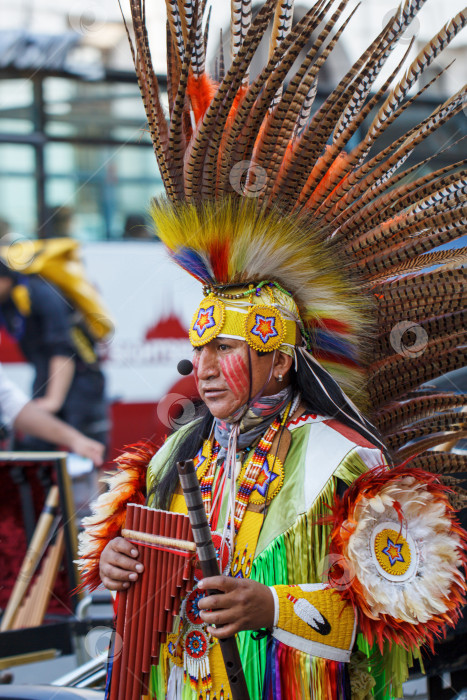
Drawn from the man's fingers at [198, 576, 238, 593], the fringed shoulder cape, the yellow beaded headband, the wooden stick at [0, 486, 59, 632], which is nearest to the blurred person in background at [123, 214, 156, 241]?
the wooden stick at [0, 486, 59, 632]

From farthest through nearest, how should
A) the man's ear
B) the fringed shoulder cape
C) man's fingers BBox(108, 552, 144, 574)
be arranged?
the man's ear, man's fingers BBox(108, 552, 144, 574), the fringed shoulder cape

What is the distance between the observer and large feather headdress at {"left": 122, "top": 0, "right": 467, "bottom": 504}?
1.91m

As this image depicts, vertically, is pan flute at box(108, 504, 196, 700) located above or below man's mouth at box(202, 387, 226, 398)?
below

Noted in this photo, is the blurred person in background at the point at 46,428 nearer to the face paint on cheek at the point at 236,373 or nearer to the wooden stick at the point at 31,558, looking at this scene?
the wooden stick at the point at 31,558

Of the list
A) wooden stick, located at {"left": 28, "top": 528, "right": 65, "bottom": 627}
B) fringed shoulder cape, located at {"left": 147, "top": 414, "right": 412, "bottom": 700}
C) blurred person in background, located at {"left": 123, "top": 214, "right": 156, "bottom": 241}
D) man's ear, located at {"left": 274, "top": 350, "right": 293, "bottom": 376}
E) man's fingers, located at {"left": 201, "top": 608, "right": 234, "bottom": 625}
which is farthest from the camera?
blurred person in background, located at {"left": 123, "top": 214, "right": 156, "bottom": 241}

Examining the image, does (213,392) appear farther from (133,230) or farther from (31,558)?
(133,230)

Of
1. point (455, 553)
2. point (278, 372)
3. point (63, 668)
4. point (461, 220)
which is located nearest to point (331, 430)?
point (278, 372)

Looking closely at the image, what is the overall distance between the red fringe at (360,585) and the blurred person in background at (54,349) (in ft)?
14.7

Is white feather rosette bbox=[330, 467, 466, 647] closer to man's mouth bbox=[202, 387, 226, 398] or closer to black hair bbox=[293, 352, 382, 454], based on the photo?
black hair bbox=[293, 352, 382, 454]

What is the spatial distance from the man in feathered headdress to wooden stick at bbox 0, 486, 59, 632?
5.66 feet

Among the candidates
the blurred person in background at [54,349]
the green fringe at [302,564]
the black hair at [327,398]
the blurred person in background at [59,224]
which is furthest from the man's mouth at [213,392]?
the blurred person in background at [59,224]

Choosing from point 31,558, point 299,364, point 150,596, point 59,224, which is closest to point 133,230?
point 59,224

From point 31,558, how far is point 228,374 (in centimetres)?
234

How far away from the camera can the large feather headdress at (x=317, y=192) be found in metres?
1.91
